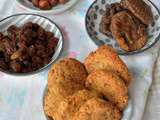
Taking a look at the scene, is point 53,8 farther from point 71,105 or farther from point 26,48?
point 71,105

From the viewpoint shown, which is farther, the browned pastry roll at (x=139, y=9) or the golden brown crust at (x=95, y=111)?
the browned pastry roll at (x=139, y=9)

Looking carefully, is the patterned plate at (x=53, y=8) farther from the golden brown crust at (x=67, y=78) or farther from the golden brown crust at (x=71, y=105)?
the golden brown crust at (x=71, y=105)

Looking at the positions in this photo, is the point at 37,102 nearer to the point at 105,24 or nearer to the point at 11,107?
the point at 11,107

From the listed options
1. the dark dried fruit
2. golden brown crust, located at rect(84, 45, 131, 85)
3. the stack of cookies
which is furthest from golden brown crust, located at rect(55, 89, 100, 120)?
the dark dried fruit

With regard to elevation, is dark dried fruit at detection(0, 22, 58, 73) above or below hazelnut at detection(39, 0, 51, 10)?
below

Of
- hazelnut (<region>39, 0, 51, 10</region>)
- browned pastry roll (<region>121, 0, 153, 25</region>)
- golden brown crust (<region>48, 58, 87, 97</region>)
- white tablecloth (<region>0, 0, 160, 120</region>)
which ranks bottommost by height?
white tablecloth (<region>0, 0, 160, 120</region>)

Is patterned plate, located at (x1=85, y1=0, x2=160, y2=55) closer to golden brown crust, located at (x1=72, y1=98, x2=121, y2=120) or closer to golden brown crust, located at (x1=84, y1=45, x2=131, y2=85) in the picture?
golden brown crust, located at (x1=84, y1=45, x2=131, y2=85)

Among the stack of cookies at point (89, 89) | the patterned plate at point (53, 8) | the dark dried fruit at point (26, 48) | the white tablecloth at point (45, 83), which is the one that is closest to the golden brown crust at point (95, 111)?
the stack of cookies at point (89, 89)
